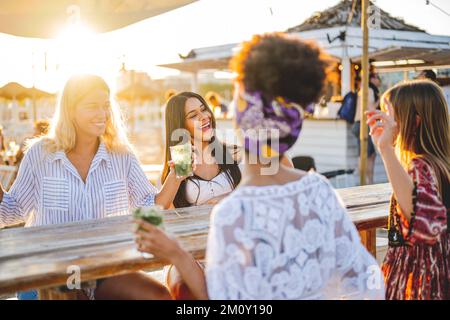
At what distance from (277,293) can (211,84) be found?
54.6m

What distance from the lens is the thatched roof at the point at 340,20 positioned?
34.1 ft

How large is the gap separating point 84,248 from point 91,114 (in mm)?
1058

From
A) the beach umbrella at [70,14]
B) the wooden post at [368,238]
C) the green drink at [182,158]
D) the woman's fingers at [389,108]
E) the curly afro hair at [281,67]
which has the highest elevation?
the beach umbrella at [70,14]

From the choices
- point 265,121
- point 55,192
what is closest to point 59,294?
point 55,192

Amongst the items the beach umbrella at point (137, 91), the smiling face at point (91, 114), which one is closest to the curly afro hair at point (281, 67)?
the smiling face at point (91, 114)

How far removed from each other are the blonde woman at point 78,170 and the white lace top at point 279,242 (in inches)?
63.4

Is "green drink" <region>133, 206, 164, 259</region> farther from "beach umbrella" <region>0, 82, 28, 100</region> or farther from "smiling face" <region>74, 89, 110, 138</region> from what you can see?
"beach umbrella" <region>0, 82, 28, 100</region>

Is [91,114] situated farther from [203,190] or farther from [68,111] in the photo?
[203,190]

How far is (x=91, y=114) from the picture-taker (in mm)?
3123

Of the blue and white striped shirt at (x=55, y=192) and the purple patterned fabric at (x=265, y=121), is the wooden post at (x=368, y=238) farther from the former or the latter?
the purple patterned fabric at (x=265, y=121)

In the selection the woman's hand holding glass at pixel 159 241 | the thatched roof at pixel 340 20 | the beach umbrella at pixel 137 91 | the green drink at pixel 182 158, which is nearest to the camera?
the woman's hand holding glass at pixel 159 241

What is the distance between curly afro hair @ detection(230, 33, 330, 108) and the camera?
Result: 5.24 ft
